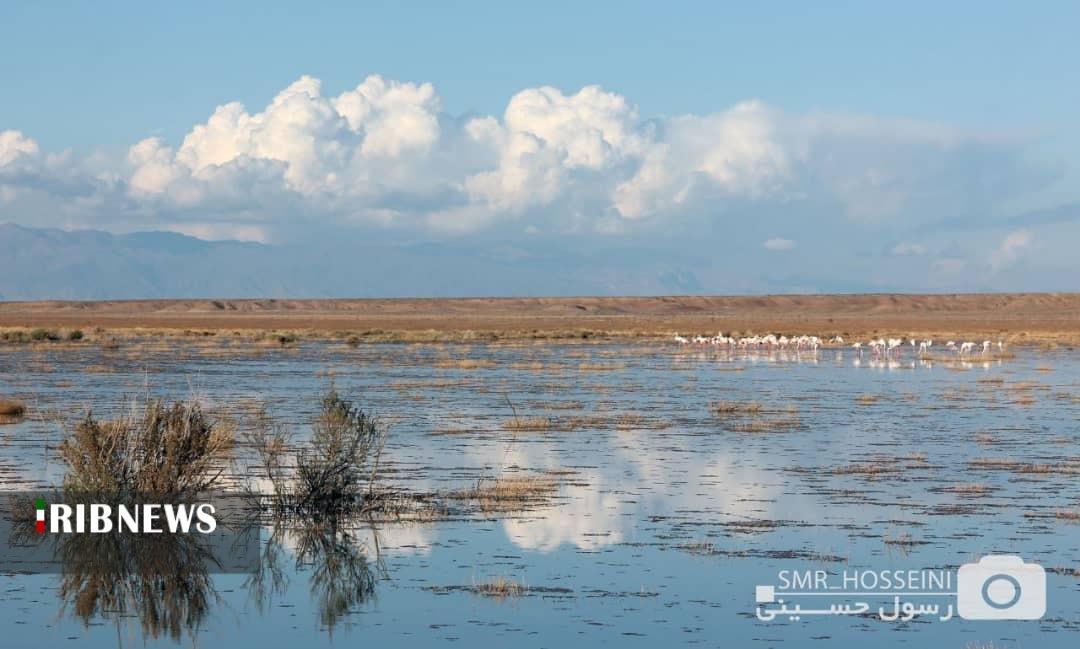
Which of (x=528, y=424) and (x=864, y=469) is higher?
(x=528, y=424)

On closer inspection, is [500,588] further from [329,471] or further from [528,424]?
[528,424]

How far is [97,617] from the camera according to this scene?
34.8ft

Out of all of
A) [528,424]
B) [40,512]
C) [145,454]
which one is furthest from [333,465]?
[528,424]

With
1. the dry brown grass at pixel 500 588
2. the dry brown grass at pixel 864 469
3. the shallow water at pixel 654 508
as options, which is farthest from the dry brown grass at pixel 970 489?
the dry brown grass at pixel 500 588

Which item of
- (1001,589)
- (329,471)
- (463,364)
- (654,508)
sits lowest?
(1001,589)

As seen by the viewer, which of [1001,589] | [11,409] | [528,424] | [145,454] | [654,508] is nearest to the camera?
[1001,589]

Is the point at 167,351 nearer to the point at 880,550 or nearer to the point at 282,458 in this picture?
the point at 282,458

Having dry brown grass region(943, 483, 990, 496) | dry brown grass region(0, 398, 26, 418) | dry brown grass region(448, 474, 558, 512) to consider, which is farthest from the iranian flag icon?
dry brown grass region(0, 398, 26, 418)

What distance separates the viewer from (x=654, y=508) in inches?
600

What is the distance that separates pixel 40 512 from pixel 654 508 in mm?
6190

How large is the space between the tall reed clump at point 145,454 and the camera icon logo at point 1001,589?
7.16 metres

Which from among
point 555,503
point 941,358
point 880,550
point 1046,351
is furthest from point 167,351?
point 880,550

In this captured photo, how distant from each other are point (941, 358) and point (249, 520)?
39022mm

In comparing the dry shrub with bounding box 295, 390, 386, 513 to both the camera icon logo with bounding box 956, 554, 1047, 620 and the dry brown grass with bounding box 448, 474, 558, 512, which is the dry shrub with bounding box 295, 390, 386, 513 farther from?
the camera icon logo with bounding box 956, 554, 1047, 620
